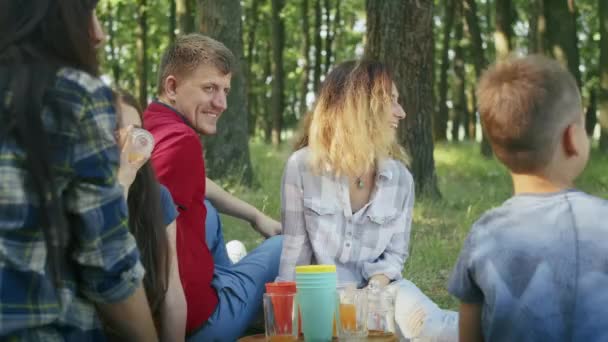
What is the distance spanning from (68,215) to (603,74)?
16513 millimetres

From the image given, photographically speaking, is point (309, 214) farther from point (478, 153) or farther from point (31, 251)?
point (478, 153)

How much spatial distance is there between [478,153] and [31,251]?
17.2m

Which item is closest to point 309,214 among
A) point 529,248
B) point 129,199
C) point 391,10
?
point 129,199

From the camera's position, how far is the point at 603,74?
59.3 feet

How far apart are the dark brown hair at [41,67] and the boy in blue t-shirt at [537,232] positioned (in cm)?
114

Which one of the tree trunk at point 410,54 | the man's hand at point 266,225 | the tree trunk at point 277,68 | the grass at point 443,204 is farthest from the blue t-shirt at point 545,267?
the tree trunk at point 277,68

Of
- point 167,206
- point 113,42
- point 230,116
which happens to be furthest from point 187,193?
point 113,42

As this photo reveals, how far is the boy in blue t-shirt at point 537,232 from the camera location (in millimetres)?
2838

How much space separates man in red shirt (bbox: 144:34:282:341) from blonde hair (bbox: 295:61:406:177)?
49 centimetres

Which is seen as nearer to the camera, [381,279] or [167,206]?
[167,206]

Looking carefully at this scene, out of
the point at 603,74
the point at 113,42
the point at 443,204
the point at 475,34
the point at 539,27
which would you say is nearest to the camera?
the point at 443,204

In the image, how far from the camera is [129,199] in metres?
3.52

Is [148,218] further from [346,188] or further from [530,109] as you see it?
[346,188]

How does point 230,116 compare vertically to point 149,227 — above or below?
below
